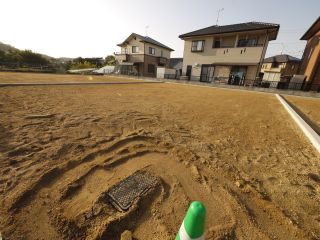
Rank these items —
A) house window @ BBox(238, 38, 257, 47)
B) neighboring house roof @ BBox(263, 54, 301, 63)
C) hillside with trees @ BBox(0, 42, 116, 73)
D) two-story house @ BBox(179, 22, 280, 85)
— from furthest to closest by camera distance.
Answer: neighboring house roof @ BBox(263, 54, 301, 63)
hillside with trees @ BBox(0, 42, 116, 73)
house window @ BBox(238, 38, 257, 47)
two-story house @ BBox(179, 22, 280, 85)

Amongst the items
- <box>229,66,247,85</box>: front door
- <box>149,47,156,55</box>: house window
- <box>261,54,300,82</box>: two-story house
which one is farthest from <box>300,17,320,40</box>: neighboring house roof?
<box>149,47,156,55</box>: house window

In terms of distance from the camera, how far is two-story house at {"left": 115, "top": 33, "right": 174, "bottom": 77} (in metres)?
25.0

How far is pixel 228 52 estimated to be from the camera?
16.9 m

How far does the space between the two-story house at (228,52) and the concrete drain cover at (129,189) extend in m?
17.2

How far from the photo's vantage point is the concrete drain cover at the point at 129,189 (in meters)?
1.62

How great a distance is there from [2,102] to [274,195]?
6.46 m

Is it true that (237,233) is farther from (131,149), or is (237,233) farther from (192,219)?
(131,149)

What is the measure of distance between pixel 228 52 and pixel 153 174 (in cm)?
1835

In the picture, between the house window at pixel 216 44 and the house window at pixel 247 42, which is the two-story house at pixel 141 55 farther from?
the house window at pixel 247 42

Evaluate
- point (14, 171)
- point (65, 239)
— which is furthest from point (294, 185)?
point (14, 171)

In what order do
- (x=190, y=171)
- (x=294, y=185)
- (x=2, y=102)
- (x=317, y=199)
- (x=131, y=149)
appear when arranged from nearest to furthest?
(x=317, y=199), (x=294, y=185), (x=190, y=171), (x=131, y=149), (x=2, y=102)

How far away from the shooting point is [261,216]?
159 cm

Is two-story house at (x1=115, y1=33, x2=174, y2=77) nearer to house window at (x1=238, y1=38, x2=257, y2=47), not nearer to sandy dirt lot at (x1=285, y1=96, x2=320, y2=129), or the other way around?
house window at (x1=238, y1=38, x2=257, y2=47)

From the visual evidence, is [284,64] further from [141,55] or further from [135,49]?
[135,49]
